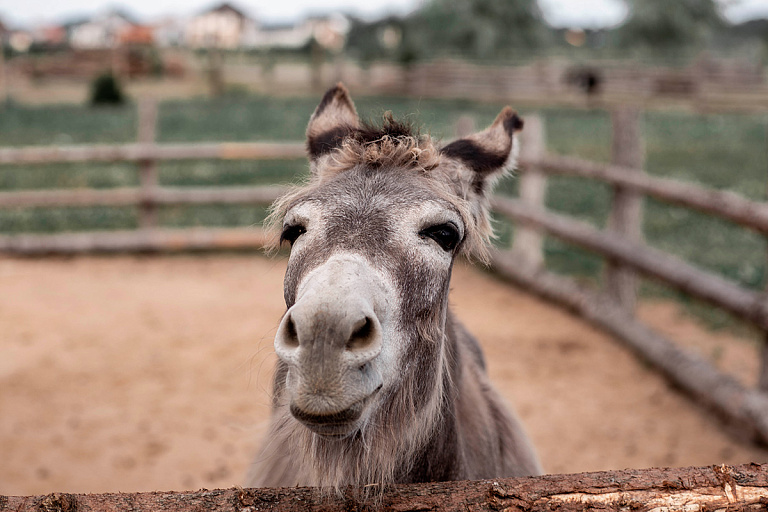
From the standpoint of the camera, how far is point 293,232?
6.54ft

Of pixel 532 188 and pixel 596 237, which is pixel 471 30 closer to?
pixel 532 188

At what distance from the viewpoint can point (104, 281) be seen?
25.6 feet

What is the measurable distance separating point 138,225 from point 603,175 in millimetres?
7080

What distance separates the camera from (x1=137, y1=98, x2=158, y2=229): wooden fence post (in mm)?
9008

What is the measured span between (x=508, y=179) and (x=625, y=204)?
1493 mm

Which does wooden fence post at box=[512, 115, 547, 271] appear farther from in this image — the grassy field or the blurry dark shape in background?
the blurry dark shape in background

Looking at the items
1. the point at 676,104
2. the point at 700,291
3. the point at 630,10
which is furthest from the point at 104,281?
the point at 630,10

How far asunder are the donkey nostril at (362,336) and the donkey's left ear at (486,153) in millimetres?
923

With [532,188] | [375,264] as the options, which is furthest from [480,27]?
[375,264]

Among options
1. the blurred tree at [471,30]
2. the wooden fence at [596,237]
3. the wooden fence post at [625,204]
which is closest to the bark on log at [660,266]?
the wooden fence at [596,237]

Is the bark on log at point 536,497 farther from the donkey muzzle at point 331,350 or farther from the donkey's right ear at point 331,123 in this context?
the donkey's right ear at point 331,123

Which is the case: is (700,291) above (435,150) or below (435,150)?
below

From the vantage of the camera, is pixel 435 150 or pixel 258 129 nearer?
pixel 435 150

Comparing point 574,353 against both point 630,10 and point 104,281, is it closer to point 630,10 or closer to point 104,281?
point 104,281
